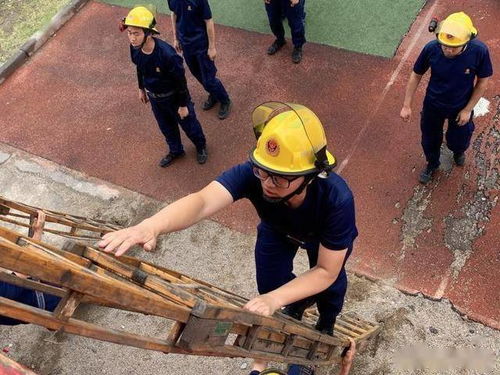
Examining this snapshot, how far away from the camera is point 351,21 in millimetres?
7801

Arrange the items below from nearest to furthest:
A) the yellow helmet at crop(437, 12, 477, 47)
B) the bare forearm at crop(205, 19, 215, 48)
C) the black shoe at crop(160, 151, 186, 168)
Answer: the yellow helmet at crop(437, 12, 477, 47) < the bare forearm at crop(205, 19, 215, 48) < the black shoe at crop(160, 151, 186, 168)

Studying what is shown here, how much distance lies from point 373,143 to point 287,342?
11.5 feet

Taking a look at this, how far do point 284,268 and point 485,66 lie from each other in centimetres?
249

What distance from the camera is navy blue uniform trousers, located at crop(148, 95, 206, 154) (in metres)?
5.64

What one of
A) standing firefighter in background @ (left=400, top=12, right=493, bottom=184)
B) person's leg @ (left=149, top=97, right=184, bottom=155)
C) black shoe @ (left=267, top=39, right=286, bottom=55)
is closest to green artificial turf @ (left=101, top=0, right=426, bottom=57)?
black shoe @ (left=267, top=39, right=286, bottom=55)

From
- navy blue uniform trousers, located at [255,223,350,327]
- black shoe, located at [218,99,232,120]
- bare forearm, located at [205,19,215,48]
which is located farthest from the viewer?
black shoe, located at [218,99,232,120]

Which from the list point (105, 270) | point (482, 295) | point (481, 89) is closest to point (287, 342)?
point (105, 270)

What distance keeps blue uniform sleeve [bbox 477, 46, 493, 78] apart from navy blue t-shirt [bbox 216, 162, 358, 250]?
7.67 ft

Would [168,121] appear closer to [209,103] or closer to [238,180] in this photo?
[209,103]

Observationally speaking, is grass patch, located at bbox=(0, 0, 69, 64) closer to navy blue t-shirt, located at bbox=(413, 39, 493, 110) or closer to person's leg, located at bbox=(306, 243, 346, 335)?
navy blue t-shirt, located at bbox=(413, 39, 493, 110)

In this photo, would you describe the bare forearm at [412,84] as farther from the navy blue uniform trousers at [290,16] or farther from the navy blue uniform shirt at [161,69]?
the navy blue uniform trousers at [290,16]

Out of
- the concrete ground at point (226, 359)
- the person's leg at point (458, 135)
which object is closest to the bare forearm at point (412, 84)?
the person's leg at point (458, 135)

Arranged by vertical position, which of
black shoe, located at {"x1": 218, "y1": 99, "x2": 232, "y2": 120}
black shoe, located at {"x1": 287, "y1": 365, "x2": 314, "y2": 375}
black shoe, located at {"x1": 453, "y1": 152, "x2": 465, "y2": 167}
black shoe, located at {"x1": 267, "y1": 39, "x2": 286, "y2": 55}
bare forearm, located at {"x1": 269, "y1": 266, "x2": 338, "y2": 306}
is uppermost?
bare forearm, located at {"x1": 269, "y1": 266, "x2": 338, "y2": 306}

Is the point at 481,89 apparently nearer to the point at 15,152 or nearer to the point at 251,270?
the point at 251,270
